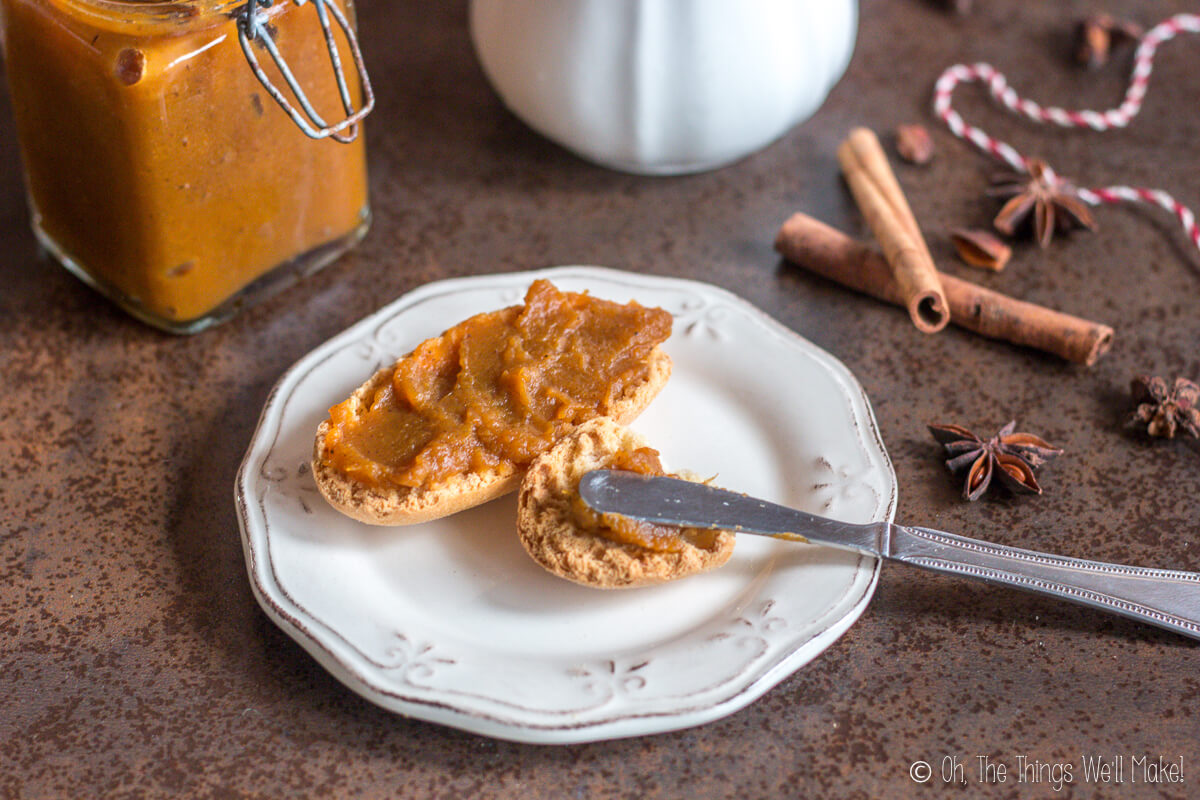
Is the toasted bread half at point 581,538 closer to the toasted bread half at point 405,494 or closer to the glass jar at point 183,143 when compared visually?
the toasted bread half at point 405,494

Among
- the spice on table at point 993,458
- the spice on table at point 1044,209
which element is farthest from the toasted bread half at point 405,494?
the spice on table at point 1044,209

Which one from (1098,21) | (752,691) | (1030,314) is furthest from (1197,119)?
(752,691)

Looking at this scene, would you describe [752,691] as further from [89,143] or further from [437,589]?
[89,143]

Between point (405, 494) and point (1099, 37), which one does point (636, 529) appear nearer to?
point (405, 494)

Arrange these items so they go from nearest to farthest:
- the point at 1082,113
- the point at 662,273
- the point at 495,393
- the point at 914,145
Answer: the point at 495,393, the point at 662,273, the point at 914,145, the point at 1082,113

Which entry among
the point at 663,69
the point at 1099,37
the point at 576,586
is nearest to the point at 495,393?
the point at 576,586

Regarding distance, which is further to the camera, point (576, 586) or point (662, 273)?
point (662, 273)

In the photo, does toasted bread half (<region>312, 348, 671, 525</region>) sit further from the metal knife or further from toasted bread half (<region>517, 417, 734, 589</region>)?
the metal knife
